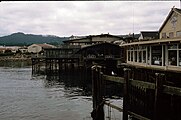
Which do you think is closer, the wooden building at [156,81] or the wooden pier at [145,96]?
the wooden pier at [145,96]

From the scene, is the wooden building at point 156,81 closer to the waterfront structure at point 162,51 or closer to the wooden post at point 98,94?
the waterfront structure at point 162,51

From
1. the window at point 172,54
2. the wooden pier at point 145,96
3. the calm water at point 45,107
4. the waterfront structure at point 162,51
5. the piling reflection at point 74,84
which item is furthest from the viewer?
the piling reflection at point 74,84

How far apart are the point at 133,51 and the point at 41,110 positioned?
423 inches

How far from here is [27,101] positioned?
26.1 metres

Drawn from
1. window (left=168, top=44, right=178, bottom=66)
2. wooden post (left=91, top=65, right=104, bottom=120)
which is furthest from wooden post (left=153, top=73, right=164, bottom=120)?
window (left=168, top=44, right=178, bottom=66)

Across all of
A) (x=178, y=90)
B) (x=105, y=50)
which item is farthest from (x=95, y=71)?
(x=105, y=50)

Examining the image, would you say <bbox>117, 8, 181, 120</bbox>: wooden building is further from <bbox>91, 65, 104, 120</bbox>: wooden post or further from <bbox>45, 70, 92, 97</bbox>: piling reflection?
<bbox>45, 70, 92, 97</bbox>: piling reflection

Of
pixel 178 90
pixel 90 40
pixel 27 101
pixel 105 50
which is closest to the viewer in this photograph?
pixel 178 90

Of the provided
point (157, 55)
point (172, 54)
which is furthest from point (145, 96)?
point (157, 55)

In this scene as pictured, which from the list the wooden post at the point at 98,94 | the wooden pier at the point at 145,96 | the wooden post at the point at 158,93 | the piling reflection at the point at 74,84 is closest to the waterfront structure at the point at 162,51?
the wooden pier at the point at 145,96

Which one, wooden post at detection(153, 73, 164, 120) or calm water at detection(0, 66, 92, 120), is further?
calm water at detection(0, 66, 92, 120)

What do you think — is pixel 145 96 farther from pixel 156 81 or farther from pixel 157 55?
pixel 156 81

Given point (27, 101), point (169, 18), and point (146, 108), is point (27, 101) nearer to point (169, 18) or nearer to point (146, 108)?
point (146, 108)

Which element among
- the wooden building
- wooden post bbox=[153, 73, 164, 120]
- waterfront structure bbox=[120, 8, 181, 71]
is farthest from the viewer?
waterfront structure bbox=[120, 8, 181, 71]
